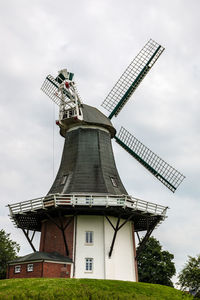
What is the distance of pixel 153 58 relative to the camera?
1145 inches

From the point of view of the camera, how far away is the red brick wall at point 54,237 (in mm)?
21438

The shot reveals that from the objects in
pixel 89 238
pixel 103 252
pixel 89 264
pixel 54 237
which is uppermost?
pixel 54 237

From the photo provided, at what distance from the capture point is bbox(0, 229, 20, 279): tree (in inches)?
1360

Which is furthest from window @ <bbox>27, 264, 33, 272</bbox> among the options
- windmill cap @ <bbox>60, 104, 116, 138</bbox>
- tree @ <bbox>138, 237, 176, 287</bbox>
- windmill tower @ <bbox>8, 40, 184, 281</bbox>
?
tree @ <bbox>138, 237, 176, 287</bbox>

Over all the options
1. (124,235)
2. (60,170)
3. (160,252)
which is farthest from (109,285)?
(160,252)

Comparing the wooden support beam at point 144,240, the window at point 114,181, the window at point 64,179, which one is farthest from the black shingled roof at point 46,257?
the window at point 114,181

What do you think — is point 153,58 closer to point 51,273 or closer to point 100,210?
point 100,210

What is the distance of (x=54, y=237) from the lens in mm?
22250

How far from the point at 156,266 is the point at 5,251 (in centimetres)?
1557

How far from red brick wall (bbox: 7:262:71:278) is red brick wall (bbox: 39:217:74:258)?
1000mm

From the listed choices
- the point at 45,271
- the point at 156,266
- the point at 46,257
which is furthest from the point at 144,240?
the point at 156,266

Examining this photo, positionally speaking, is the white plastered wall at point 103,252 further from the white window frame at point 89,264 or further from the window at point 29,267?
the window at point 29,267

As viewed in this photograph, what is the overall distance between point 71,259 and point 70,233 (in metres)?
1.53

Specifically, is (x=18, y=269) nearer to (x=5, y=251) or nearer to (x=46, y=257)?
(x=46, y=257)
